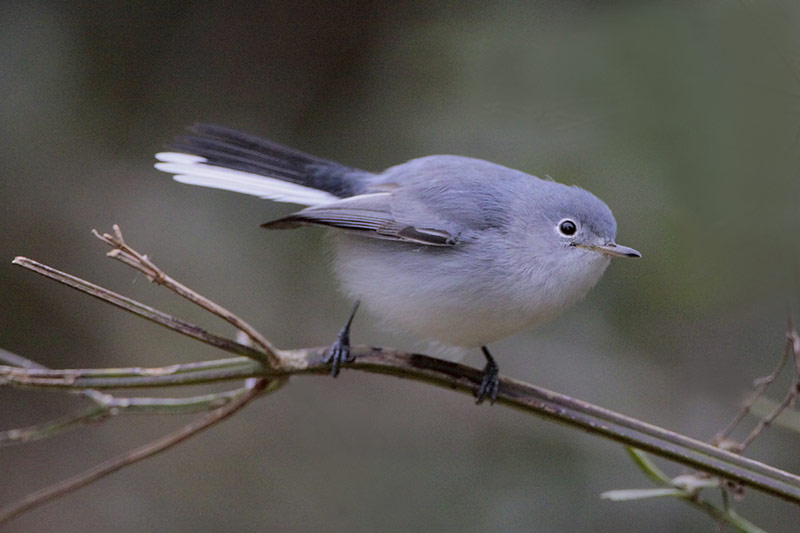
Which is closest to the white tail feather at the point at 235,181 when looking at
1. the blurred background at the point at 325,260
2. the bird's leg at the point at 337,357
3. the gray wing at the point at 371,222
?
the gray wing at the point at 371,222

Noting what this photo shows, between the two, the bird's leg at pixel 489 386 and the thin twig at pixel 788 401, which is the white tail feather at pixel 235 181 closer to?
the bird's leg at pixel 489 386

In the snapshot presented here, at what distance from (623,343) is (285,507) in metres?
1.93

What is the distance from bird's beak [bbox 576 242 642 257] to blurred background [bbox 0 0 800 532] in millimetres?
638

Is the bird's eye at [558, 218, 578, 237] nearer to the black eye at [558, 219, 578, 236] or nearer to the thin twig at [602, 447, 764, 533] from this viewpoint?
the black eye at [558, 219, 578, 236]

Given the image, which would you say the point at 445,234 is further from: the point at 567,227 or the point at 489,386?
the point at 489,386

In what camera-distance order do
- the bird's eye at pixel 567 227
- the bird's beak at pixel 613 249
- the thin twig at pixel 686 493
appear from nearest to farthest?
1. the thin twig at pixel 686 493
2. the bird's beak at pixel 613 249
3. the bird's eye at pixel 567 227

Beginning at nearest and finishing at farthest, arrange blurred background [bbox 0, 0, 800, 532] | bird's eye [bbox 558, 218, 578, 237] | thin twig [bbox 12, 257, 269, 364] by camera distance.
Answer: thin twig [bbox 12, 257, 269, 364] < bird's eye [bbox 558, 218, 578, 237] < blurred background [bbox 0, 0, 800, 532]

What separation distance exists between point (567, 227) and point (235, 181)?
1.13 m

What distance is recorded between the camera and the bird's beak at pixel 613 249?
2193mm

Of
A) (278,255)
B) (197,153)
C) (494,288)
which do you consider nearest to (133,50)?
(278,255)

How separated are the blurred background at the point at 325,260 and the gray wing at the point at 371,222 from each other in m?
0.73

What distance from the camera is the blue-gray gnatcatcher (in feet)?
7.52

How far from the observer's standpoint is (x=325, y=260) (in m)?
3.53

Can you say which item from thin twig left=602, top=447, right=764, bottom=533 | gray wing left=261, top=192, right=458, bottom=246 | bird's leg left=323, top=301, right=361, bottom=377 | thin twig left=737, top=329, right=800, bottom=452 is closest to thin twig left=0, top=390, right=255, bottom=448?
bird's leg left=323, top=301, right=361, bottom=377
